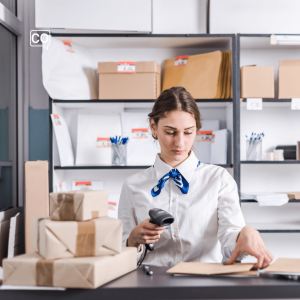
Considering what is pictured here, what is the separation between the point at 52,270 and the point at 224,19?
2045 mm

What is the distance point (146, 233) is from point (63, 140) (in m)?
1.41

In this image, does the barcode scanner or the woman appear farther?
the woman

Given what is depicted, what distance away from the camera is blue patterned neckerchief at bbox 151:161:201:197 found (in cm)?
140

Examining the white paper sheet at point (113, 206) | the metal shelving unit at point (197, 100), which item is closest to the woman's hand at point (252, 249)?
the metal shelving unit at point (197, 100)

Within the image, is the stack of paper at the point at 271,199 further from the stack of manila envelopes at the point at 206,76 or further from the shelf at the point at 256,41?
the shelf at the point at 256,41

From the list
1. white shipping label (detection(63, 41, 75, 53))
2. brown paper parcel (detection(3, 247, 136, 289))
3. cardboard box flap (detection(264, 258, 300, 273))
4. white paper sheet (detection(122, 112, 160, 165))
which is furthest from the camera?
white paper sheet (detection(122, 112, 160, 165))

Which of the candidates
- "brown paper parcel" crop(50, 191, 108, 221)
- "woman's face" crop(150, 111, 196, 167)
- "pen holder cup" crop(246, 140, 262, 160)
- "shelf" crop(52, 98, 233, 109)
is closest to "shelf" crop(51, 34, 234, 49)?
"shelf" crop(52, 98, 233, 109)

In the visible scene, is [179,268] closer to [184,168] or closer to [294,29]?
[184,168]

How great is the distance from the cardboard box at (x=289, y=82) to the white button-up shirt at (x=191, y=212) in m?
1.11

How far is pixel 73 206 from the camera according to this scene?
2.72 ft

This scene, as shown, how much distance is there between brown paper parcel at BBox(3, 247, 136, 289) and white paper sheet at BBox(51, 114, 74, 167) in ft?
4.83

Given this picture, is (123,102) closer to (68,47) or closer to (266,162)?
(68,47)

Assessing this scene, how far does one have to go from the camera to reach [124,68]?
7.35 feet

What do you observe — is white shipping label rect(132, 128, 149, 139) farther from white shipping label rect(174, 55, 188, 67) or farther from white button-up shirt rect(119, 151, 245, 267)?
white button-up shirt rect(119, 151, 245, 267)
